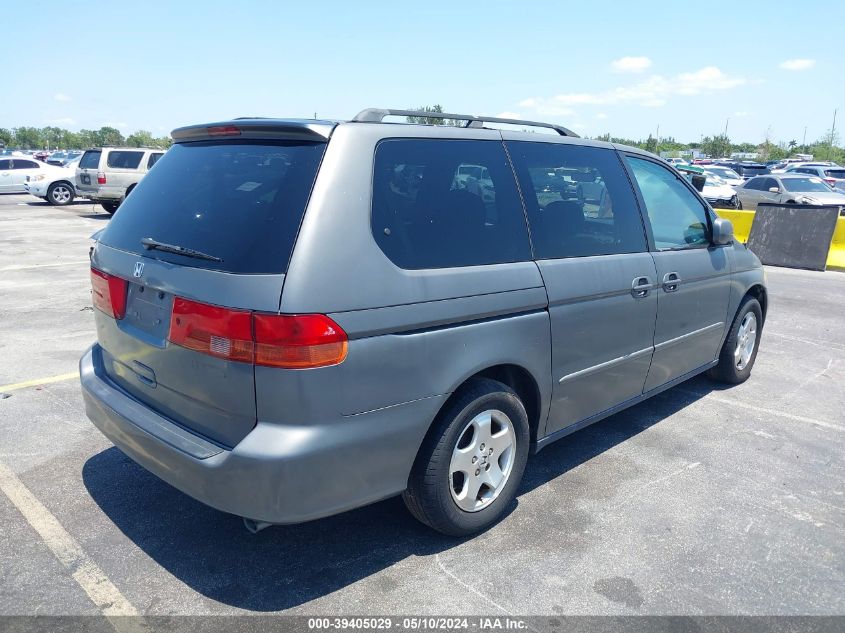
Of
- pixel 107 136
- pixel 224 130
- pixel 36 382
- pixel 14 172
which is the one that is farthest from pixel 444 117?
pixel 107 136

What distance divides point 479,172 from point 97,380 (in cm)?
216

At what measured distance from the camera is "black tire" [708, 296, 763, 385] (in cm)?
536

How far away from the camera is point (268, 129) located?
2.83m

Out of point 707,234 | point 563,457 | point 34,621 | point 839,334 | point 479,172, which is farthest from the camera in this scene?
point 839,334

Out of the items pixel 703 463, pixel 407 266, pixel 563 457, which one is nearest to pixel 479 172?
pixel 407 266

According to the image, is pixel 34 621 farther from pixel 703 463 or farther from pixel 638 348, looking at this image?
pixel 703 463

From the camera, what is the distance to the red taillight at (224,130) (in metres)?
2.98

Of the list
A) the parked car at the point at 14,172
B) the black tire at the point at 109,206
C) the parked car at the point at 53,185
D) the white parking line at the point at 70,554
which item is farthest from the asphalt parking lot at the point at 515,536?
the parked car at the point at 14,172

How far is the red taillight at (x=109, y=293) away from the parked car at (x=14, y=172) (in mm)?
27049

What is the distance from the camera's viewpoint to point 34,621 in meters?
2.54

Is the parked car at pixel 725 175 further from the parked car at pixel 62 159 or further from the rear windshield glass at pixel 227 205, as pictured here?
the parked car at pixel 62 159

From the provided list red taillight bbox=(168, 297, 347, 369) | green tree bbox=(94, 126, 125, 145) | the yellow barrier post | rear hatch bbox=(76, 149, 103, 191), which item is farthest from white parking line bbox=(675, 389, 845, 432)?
green tree bbox=(94, 126, 125, 145)

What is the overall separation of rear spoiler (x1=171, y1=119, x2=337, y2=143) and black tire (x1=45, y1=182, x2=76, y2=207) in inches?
922

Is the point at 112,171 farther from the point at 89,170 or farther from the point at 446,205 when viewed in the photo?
the point at 446,205
